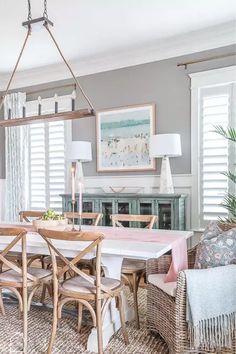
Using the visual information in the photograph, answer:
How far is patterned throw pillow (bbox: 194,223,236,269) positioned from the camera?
2.21 metres

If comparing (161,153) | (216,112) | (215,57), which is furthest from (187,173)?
(215,57)

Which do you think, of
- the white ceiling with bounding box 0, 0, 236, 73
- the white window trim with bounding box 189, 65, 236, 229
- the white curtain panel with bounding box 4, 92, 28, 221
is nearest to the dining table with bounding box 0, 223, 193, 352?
the white window trim with bounding box 189, 65, 236, 229

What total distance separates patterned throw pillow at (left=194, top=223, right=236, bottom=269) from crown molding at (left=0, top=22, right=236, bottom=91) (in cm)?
264

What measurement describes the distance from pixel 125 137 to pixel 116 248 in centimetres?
262

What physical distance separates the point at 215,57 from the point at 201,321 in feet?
10.3

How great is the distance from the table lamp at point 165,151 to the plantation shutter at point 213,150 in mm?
370

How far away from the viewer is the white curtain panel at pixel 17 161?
17.4ft

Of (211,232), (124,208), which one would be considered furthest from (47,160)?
(211,232)

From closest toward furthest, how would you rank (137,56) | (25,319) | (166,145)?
(25,319) < (166,145) < (137,56)

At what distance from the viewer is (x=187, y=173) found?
415 centimetres

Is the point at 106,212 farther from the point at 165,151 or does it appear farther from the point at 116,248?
the point at 116,248

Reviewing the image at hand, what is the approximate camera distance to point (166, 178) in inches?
159

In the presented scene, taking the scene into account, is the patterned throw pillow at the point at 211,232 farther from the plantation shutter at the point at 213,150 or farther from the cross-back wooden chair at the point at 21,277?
the plantation shutter at the point at 213,150

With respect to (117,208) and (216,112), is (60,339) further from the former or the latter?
(216,112)
